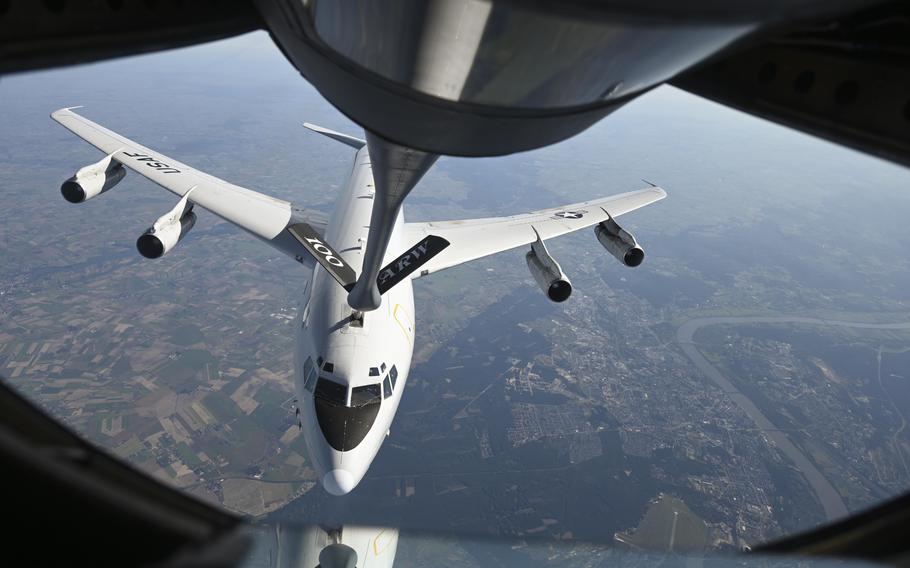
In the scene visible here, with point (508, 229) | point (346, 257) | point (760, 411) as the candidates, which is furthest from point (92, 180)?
point (760, 411)

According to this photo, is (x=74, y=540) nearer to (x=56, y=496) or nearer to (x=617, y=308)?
(x=56, y=496)

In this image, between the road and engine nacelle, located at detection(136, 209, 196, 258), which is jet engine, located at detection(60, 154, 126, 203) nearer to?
engine nacelle, located at detection(136, 209, 196, 258)

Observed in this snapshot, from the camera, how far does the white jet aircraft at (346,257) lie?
1122 cm

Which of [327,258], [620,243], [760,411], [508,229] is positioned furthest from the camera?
[760,411]

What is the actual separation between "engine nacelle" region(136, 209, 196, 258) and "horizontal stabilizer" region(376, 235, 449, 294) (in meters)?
7.72

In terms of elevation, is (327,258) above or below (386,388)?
above

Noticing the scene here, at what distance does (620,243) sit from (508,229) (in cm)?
412

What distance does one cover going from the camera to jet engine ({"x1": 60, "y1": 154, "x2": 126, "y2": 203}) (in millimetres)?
14740

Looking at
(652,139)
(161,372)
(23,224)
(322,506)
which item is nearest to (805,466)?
(322,506)

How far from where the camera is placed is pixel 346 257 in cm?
1427

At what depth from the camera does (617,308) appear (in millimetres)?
88625

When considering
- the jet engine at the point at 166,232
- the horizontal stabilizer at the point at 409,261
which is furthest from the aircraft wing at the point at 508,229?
the jet engine at the point at 166,232

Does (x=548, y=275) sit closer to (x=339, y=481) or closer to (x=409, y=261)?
(x=409, y=261)

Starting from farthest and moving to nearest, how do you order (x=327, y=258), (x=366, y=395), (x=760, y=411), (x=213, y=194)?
(x=760, y=411) < (x=213, y=194) < (x=366, y=395) < (x=327, y=258)
